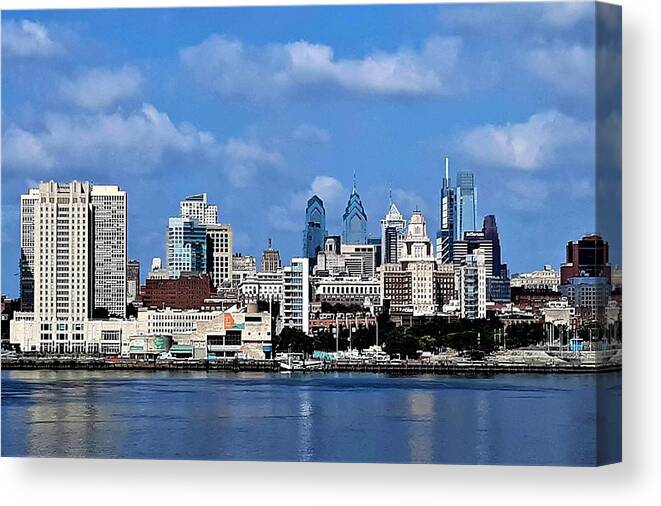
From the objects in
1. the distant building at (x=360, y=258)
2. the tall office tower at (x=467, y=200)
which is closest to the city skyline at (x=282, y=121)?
the tall office tower at (x=467, y=200)

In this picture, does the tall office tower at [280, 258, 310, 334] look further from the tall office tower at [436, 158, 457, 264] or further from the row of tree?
the tall office tower at [436, 158, 457, 264]

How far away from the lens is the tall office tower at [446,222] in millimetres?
10633

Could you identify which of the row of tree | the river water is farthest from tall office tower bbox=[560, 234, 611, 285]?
the row of tree

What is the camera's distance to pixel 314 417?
1075 centimetres

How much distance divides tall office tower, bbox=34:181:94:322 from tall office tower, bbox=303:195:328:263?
1.36 meters

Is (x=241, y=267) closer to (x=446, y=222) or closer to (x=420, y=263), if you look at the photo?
(x=420, y=263)

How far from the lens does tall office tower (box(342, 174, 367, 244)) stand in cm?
1088

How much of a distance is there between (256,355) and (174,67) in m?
2.14

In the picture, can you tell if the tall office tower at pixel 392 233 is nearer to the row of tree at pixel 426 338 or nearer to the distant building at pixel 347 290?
the distant building at pixel 347 290

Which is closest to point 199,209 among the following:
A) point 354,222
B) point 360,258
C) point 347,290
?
point 354,222

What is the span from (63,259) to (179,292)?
2.58ft

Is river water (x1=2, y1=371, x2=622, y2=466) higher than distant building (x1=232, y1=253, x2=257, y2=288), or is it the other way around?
distant building (x1=232, y1=253, x2=257, y2=288)

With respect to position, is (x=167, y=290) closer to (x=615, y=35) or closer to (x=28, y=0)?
(x=28, y=0)

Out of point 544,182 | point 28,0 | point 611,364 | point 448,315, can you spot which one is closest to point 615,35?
point 544,182
